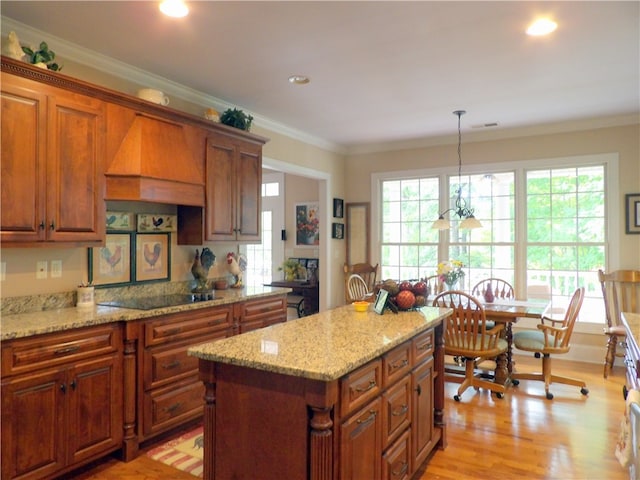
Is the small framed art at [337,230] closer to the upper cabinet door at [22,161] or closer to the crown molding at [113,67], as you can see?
the crown molding at [113,67]

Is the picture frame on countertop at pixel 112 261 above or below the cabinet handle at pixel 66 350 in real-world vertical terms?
above

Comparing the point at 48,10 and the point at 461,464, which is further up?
the point at 48,10

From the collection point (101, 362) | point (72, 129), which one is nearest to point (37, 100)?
point (72, 129)

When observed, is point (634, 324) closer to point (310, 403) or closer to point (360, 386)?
point (360, 386)

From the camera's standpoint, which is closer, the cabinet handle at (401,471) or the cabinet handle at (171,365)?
the cabinet handle at (401,471)

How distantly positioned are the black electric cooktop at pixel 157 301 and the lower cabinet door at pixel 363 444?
1.69m

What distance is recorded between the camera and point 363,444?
1818 millimetres

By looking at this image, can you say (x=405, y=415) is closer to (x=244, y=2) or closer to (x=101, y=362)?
(x=101, y=362)

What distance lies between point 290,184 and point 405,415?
211 inches

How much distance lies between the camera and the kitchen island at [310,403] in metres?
1.61

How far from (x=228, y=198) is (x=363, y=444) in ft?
8.41

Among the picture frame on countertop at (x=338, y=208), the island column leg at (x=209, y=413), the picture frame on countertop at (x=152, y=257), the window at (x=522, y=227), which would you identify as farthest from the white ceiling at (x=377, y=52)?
the island column leg at (x=209, y=413)

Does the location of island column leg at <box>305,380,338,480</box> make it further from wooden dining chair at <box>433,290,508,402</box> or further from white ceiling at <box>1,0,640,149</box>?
wooden dining chair at <box>433,290,508,402</box>

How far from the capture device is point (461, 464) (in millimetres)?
2639
